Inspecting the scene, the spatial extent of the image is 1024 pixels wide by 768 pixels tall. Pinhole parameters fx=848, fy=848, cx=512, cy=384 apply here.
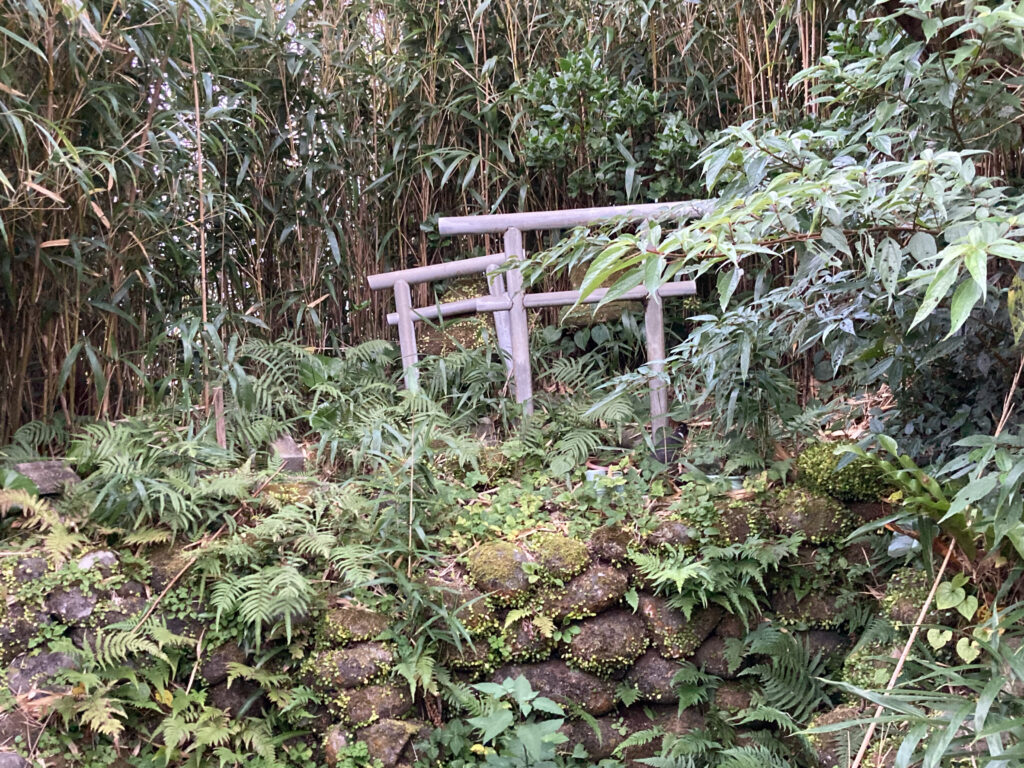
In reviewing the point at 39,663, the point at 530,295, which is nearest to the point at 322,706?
the point at 39,663

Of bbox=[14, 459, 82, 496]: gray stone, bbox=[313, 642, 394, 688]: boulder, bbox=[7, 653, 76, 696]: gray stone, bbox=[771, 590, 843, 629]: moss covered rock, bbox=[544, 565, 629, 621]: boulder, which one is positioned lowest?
bbox=[771, 590, 843, 629]: moss covered rock

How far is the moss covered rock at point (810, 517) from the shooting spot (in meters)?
2.56

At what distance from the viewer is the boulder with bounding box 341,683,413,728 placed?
231 cm

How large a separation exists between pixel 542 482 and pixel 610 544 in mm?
422

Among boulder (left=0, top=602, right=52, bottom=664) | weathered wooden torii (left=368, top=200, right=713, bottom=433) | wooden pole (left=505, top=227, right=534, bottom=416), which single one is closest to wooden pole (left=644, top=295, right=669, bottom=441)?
weathered wooden torii (left=368, top=200, right=713, bottom=433)

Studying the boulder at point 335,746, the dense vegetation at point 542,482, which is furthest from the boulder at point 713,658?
the boulder at point 335,746

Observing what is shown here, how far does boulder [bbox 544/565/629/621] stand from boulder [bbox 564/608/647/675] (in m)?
0.05

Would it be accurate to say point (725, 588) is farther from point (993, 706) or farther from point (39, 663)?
point (39, 663)

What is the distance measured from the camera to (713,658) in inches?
99.2

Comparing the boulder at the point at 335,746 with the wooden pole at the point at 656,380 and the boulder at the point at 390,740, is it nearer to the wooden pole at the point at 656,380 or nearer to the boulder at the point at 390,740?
the boulder at the point at 390,740

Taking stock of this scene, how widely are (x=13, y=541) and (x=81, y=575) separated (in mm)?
265

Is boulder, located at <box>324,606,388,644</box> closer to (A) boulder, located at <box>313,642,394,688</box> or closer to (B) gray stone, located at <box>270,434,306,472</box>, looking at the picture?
(A) boulder, located at <box>313,642,394,688</box>

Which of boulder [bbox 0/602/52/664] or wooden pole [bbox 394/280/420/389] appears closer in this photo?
boulder [bbox 0/602/52/664]

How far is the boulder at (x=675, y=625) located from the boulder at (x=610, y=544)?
15 centimetres
